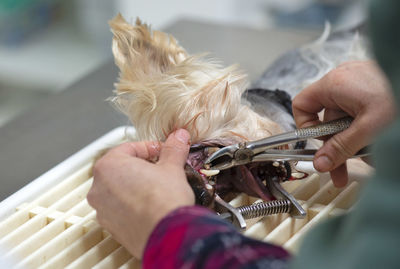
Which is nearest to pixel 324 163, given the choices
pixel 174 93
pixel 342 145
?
pixel 342 145

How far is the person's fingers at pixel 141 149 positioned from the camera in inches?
31.6

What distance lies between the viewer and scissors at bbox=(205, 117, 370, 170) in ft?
2.71

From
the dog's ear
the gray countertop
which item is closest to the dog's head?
the dog's ear

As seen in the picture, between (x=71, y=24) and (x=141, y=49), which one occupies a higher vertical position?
(x=71, y=24)

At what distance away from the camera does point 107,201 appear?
0.74 metres

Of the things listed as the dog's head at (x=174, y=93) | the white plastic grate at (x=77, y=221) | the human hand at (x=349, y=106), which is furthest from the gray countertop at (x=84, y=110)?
the human hand at (x=349, y=106)

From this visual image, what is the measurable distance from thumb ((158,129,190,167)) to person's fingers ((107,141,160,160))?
3 centimetres

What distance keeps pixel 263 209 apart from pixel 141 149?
0.19 m

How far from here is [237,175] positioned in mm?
884

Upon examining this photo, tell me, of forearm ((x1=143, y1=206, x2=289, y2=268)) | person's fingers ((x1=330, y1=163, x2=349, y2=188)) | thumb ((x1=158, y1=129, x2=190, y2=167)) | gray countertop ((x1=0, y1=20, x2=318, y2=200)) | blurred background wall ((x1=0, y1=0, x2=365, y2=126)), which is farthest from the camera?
blurred background wall ((x1=0, y1=0, x2=365, y2=126))

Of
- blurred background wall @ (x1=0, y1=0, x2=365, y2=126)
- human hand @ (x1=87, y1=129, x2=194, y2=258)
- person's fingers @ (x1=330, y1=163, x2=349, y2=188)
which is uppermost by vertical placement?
blurred background wall @ (x1=0, y1=0, x2=365, y2=126)

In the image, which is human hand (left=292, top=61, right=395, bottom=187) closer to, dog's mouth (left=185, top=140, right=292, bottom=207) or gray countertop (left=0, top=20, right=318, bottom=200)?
dog's mouth (left=185, top=140, right=292, bottom=207)

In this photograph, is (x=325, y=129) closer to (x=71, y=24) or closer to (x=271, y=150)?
(x=271, y=150)

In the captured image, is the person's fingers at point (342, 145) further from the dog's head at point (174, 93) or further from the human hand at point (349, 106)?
the dog's head at point (174, 93)
